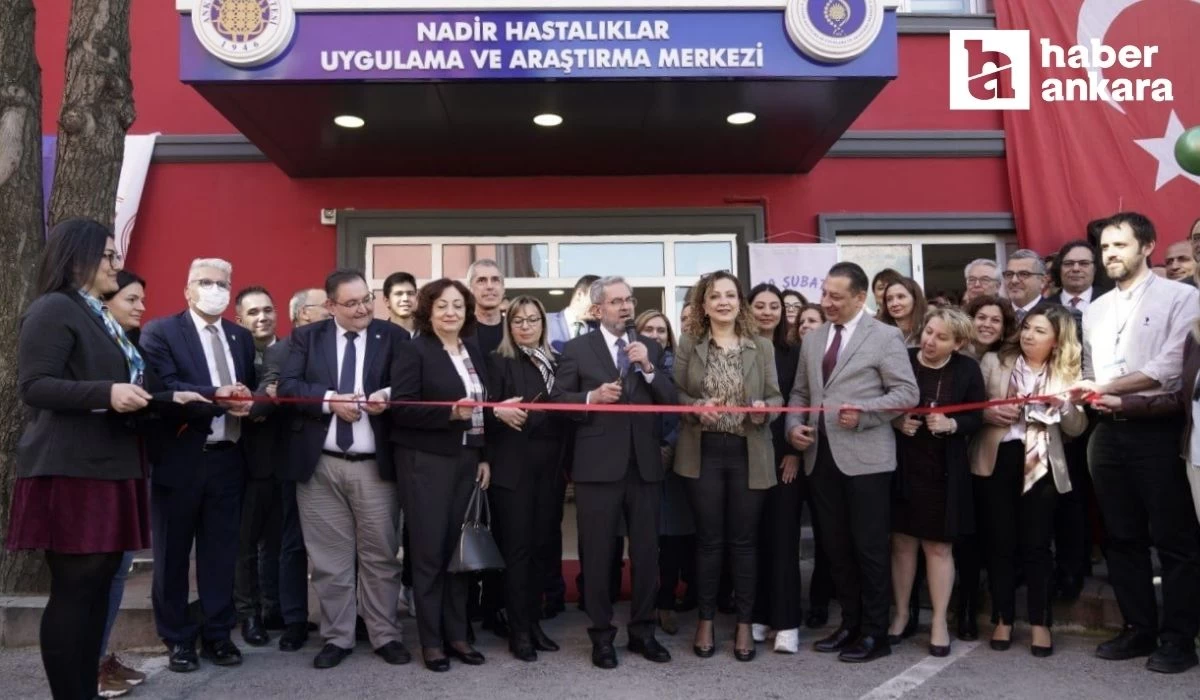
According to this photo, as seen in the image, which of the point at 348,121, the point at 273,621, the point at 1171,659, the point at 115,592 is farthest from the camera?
the point at 348,121

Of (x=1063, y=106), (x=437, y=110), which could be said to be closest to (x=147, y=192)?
(x=437, y=110)

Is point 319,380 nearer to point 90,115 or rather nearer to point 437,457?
point 437,457

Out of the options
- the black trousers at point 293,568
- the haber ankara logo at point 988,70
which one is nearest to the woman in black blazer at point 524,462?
the black trousers at point 293,568

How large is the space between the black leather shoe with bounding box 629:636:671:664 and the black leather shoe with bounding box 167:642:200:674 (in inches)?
88.1

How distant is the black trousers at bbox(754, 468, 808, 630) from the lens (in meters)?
5.01

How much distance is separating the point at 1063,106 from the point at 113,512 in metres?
8.79

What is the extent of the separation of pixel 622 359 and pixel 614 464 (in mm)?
577

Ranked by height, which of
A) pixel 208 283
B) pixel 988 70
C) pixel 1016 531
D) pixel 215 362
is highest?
pixel 988 70

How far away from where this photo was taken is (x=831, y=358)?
5.10m

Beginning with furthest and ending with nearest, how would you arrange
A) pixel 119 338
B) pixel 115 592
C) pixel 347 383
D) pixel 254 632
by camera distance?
pixel 254 632 < pixel 347 383 < pixel 115 592 < pixel 119 338

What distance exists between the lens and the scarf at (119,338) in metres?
3.80

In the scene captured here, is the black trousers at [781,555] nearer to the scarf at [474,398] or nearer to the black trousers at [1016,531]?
the black trousers at [1016,531]

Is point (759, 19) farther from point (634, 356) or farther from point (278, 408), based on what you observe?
point (278, 408)

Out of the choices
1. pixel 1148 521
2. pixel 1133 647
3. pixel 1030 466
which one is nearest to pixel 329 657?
pixel 1030 466
